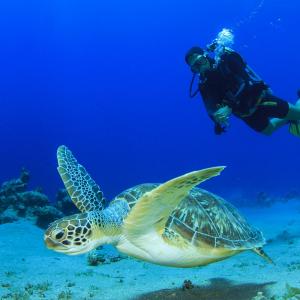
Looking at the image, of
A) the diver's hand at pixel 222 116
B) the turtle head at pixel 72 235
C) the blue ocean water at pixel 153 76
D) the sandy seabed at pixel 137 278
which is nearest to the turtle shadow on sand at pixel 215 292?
the sandy seabed at pixel 137 278

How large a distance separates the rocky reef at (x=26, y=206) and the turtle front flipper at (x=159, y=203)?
7621 mm

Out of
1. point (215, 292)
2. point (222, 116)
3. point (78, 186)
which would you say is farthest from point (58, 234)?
point (222, 116)

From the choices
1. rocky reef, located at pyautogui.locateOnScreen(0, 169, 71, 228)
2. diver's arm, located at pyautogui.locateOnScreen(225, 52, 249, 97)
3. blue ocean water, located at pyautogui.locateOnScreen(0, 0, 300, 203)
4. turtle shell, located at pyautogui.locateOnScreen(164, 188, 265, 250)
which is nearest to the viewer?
turtle shell, located at pyautogui.locateOnScreen(164, 188, 265, 250)

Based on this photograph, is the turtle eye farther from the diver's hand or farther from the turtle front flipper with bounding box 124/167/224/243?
the diver's hand

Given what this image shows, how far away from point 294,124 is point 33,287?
5855 mm

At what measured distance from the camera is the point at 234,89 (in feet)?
21.0

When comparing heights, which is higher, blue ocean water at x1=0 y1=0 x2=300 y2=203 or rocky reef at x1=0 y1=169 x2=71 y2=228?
blue ocean water at x1=0 y1=0 x2=300 y2=203

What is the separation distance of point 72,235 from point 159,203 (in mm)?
945

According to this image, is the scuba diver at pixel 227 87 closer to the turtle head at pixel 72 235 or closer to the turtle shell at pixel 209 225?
the turtle shell at pixel 209 225

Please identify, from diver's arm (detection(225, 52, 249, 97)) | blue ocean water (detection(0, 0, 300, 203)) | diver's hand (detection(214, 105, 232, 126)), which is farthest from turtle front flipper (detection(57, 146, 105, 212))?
blue ocean water (detection(0, 0, 300, 203))

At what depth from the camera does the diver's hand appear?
20.3ft

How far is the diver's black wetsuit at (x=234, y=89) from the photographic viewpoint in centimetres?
634

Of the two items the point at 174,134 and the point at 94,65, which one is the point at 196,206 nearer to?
the point at 174,134

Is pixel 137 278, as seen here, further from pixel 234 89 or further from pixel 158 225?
pixel 234 89
